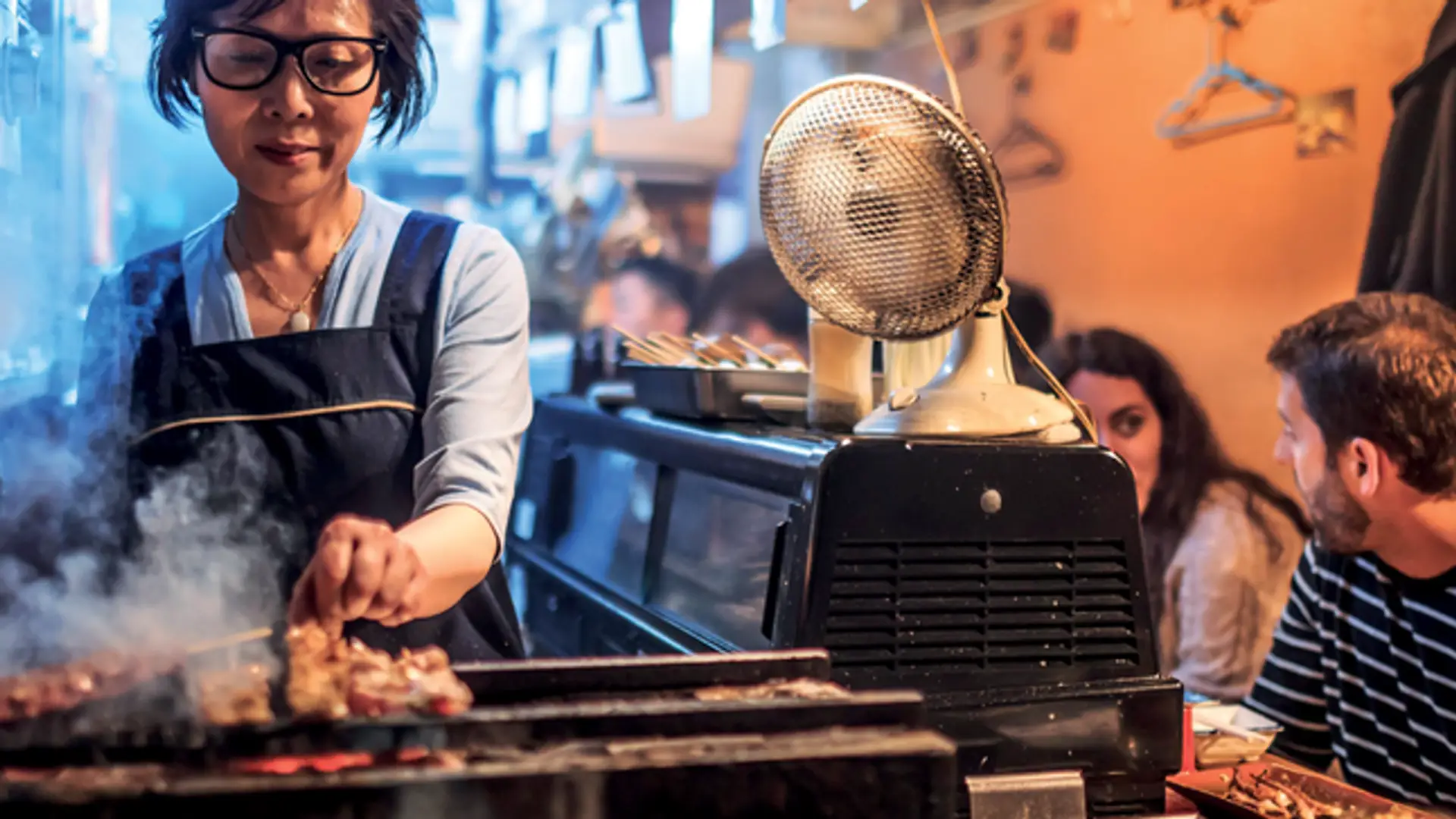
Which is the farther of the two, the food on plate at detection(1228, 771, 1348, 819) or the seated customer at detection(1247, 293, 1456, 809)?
the seated customer at detection(1247, 293, 1456, 809)

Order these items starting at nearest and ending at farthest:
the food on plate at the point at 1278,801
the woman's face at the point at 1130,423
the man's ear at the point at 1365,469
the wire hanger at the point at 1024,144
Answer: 1. the food on plate at the point at 1278,801
2. the man's ear at the point at 1365,469
3. the woman's face at the point at 1130,423
4. the wire hanger at the point at 1024,144

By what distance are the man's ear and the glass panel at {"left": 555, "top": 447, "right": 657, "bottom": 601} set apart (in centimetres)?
142

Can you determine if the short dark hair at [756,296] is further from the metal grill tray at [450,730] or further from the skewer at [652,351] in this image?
the metal grill tray at [450,730]

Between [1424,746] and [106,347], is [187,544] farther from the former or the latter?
[1424,746]

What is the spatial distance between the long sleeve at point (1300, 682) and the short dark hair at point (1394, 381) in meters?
0.35

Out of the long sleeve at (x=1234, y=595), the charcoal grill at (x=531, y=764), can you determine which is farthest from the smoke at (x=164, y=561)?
the long sleeve at (x=1234, y=595)

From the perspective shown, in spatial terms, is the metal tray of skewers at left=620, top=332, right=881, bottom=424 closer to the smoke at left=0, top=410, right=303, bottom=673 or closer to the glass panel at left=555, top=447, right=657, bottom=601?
the glass panel at left=555, top=447, right=657, bottom=601

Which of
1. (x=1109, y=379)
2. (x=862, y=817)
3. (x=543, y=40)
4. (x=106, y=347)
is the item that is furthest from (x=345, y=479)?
(x=543, y=40)

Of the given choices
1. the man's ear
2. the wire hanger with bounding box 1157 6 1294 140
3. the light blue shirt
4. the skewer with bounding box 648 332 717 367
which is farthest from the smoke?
the wire hanger with bounding box 1157 6 1294 140

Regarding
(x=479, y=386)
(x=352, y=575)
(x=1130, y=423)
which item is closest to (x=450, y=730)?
(x=352, y=575)

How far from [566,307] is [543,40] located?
2.90 feet

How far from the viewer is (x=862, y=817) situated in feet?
3.20

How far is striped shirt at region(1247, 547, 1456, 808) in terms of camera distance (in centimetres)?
238

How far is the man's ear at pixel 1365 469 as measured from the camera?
7.99 ft
